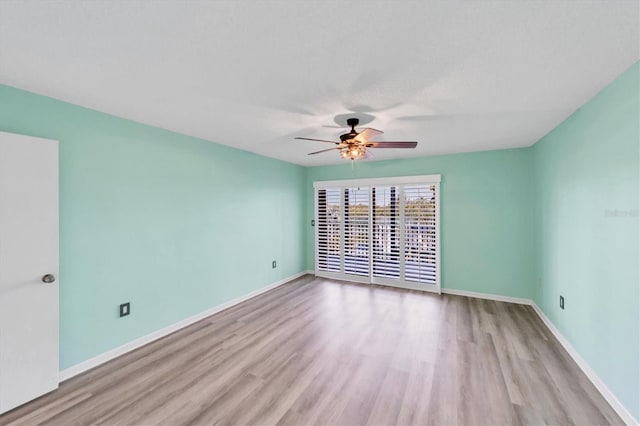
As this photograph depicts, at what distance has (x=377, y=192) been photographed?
5.14m

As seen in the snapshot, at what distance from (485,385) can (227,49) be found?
3.13 metres

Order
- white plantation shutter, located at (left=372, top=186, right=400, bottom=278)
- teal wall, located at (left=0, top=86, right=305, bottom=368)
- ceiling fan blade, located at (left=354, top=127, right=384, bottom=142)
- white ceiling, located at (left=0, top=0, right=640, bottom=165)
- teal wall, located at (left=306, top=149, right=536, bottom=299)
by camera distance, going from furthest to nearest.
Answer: white plantation shutter, located at (left=372, top=186, right=400, bottom=278) < teal wall, located at (left=306, top=149, right=536, bottom=299) < ceiling fan blade, located at (left=354, top=127, right=384, bottom=142) < teal wall, located at (left=0, top=86, right=305, bottom=368) < white ceiling, located at (left=0, top=0, right=640, bottom=165)

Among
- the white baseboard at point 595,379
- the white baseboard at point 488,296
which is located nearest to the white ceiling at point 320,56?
the white baseboard at point 595,379

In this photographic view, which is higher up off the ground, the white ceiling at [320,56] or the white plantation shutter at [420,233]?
the white ceiling at [320,56]

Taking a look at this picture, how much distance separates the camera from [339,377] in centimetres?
234

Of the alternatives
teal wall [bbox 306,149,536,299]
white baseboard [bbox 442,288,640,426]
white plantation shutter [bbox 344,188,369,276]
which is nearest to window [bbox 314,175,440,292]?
white plantation shutter [bbox 344,188,369,276]

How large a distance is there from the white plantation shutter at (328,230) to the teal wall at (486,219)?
5.27ft

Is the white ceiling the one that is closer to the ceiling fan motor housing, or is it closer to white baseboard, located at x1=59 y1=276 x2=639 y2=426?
the ceiling fan motor housing

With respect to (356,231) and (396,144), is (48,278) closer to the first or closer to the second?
(396,144)

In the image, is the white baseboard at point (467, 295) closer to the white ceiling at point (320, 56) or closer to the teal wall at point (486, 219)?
the teal wall at point (486, 219)

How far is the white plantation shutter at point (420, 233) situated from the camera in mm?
4668

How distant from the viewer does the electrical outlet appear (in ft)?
8.99

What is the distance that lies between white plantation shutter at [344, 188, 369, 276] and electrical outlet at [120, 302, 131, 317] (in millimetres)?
3656

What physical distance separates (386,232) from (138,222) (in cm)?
387
